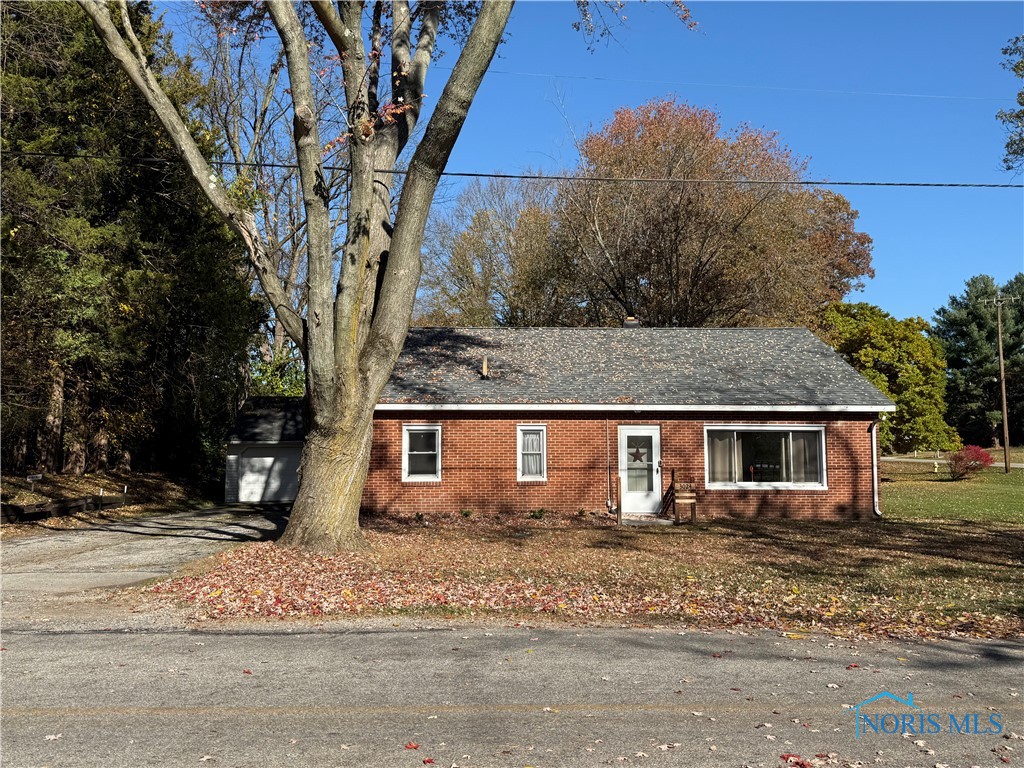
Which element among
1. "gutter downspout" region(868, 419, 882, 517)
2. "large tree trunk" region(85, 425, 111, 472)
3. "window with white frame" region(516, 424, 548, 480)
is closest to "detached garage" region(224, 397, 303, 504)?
"large tree trunk" region(85, 425, 111, 472)

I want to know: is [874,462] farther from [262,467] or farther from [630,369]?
[262,467]

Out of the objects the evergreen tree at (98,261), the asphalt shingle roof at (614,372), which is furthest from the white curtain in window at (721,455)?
the evergreen tree at (98,261)

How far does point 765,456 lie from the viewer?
63.7 feet

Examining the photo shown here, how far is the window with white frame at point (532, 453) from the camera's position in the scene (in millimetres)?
19281

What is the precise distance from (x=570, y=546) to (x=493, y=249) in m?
28.4

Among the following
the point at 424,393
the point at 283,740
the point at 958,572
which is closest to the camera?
the point at 283,740

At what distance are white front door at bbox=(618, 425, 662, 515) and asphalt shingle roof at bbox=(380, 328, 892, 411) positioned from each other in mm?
803

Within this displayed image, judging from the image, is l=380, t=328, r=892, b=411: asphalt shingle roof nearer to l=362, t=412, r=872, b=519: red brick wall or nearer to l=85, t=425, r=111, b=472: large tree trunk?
l=362, t=412, r=872, b=519: red brick wall

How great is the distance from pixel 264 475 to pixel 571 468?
9827 millimetres

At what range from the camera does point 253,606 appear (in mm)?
8938

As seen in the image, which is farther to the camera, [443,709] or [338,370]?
[338,370]

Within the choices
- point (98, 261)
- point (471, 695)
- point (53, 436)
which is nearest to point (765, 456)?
point (471, 695)

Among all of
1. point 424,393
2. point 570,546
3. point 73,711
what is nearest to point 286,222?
point 424,393

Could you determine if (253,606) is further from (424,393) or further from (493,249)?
(493,249)
